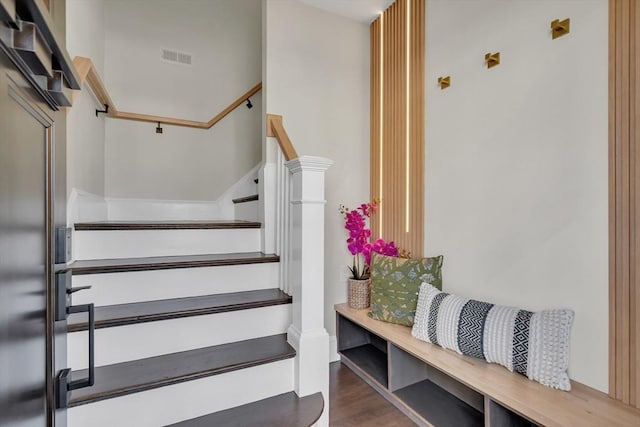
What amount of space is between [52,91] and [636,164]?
6.07ft

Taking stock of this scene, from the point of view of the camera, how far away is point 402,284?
6.39 feet

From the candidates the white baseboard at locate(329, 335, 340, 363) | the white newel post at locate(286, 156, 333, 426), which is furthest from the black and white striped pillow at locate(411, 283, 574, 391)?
the white baseboard at locate(329, 335, 340, 363)

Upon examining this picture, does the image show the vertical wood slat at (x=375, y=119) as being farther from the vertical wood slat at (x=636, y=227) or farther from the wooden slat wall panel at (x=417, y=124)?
the vertical wood slat at (x=636, y=227)

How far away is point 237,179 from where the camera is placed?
331cm

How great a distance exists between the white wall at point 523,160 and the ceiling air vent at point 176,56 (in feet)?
7.95

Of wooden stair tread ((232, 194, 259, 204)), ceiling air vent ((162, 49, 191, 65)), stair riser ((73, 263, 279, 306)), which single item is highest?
ceiling air vent ((162, 49, 191, 65))

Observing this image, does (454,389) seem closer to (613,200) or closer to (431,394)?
(431,394)

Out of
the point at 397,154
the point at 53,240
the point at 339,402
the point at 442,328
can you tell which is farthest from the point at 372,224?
the point at 53,240

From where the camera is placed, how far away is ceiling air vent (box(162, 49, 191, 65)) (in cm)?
313

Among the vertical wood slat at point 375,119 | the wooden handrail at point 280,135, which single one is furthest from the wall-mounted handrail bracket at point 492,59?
the wooden handrail at point 280,135

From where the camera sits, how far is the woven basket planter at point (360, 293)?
230cm

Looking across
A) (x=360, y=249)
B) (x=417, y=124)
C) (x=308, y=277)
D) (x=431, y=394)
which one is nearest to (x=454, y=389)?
(x=431, y=394)

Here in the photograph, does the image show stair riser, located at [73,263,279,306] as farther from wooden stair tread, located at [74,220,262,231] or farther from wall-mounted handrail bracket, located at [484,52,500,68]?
wall-mounted handrail bracket, located at [484,52,500,68]

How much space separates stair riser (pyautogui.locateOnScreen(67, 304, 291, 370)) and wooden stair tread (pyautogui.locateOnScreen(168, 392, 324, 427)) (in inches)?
12.3
